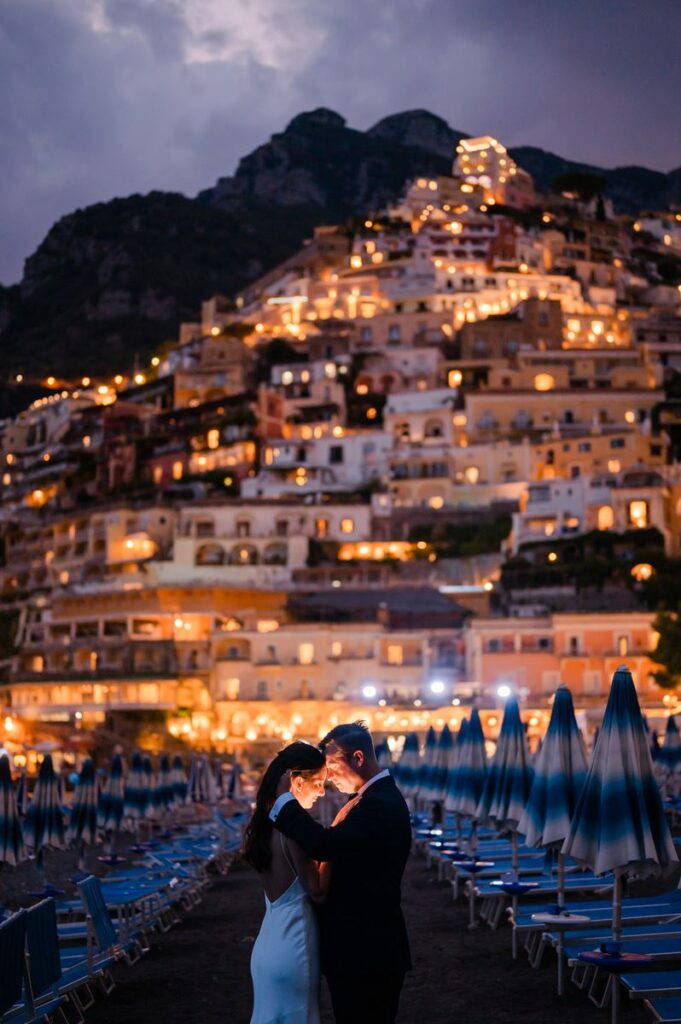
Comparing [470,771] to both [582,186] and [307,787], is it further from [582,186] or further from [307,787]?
[582,186]

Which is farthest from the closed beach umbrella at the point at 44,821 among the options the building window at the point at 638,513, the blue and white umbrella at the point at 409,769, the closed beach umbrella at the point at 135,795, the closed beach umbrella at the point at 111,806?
the building window at the point at 638,513

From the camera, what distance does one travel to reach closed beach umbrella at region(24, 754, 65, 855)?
2108 centimetres

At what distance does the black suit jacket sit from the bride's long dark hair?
22cm

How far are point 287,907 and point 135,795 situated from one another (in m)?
23.8

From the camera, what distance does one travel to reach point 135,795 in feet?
96.7

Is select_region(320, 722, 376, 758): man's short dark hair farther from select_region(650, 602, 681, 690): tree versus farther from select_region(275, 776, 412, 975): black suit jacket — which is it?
select_region(650, 602, 681, 690): tree

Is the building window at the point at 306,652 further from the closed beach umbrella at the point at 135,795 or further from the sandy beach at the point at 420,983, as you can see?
the sandy beach at the point at 420,983

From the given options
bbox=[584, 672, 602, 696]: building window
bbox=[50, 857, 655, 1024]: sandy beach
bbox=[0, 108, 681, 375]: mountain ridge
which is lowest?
bbox=[50, 857, 655, 1024]: sandy beach

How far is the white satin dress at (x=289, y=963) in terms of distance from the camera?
20.7 ft

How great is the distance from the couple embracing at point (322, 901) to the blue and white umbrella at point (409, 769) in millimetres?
23435

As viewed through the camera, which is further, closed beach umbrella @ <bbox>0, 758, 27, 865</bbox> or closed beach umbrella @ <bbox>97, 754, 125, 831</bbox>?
closed beach umbrella @ <bbox>97, 754, 125, 831</bbox>

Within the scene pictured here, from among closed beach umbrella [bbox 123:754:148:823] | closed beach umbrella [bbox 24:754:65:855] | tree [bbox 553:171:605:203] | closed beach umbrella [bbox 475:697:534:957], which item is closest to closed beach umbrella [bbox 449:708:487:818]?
closed beach umbrella [bbox 475:697:534:957]

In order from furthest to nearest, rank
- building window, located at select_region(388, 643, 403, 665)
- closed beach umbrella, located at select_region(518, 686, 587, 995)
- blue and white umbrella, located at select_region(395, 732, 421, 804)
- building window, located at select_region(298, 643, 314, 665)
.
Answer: building window, located at select_region(298, 643, 314, 665)
building window, located at select_region(388, 643, 403, 665)
blue and white umbrella, located at select_region(395, 732, 421, 804)
closed beach umbrella, located at select_region(518, 686, 587, 995)

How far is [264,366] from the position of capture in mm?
91625
